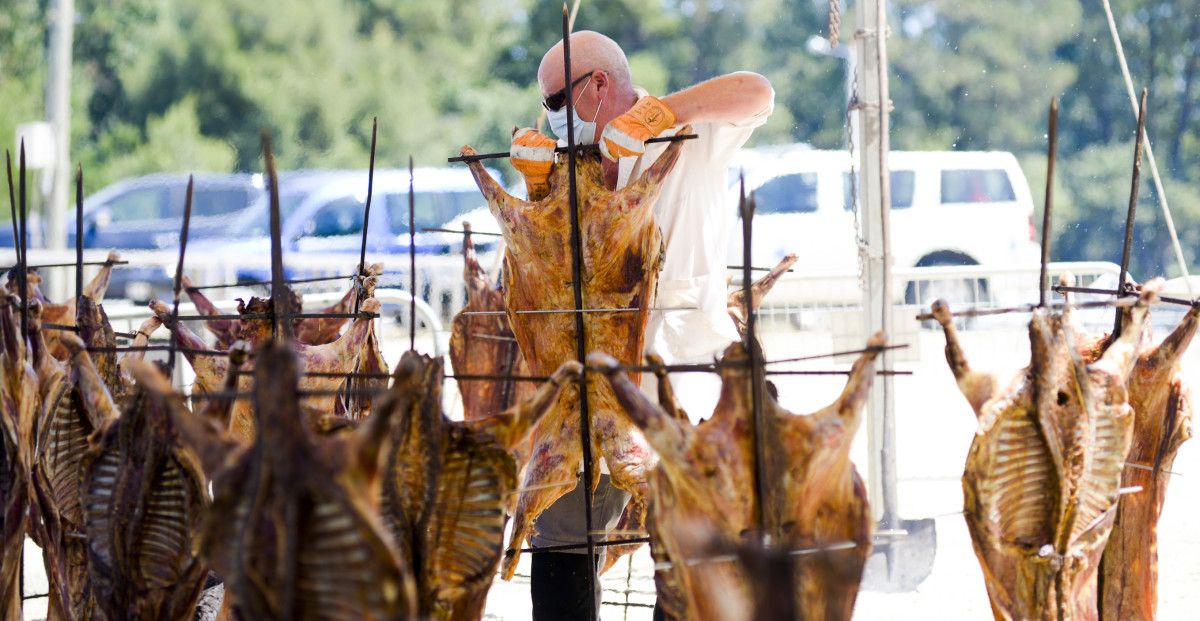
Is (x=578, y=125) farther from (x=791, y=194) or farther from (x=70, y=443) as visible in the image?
(x=791, y=194)

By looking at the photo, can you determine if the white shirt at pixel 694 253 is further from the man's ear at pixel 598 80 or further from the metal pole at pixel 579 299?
the metal pole at pixel 579 299

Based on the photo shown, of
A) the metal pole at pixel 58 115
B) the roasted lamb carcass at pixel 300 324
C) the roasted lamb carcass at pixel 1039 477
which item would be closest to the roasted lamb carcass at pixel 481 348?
the roasted lamb carcass at pixel 300 324

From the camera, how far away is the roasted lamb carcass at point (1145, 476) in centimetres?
367

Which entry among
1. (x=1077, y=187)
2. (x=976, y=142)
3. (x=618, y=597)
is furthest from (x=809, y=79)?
(x=618, y=597)

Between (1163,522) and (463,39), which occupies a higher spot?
(463,39)

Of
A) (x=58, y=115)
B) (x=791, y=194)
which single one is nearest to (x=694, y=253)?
(x=791, y=194)

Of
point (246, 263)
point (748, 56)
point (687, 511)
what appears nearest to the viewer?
point (687, 511)

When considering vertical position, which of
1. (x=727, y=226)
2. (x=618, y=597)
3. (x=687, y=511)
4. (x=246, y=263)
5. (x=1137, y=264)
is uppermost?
(x=1137, y=264)

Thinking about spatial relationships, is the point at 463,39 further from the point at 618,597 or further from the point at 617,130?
the point at 617,130

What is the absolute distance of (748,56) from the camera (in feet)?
85.1

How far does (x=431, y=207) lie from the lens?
16.7 meters

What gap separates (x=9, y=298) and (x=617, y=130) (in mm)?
1778

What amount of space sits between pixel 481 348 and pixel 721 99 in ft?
5.57

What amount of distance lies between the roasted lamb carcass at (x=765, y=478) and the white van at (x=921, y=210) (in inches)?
451
